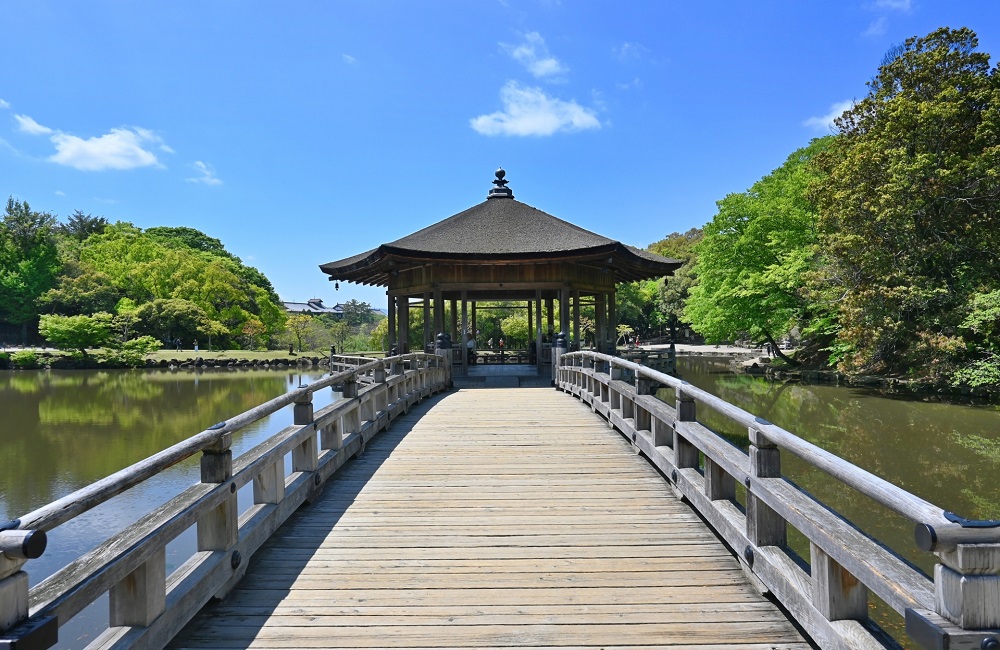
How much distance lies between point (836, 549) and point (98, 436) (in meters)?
17.6

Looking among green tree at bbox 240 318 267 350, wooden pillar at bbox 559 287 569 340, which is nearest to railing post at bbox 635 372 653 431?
wooden pillar at bbox 559 287 569 340

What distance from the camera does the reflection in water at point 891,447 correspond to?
26.0ft

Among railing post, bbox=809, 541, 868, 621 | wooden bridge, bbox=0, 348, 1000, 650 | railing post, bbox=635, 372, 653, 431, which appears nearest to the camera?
wooden bridge, bbox=0, 348, 1000, 650

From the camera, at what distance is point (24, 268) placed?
45469mm

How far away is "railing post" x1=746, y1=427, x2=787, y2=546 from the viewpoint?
3.07 m

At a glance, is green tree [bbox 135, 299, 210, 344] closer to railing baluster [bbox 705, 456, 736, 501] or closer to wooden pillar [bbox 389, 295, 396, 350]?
wooden pillar [bbox 389, 295, 396, 350]

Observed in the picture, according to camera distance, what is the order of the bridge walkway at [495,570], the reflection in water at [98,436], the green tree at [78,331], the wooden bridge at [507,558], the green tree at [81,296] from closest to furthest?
the wooden bridge at [507,558] → the bridge walkway at [495,570] → the reflection in water at [98,436] → the green tree at [78,331] → the green tree at [81,296]

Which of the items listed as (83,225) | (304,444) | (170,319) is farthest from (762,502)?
(83,225)

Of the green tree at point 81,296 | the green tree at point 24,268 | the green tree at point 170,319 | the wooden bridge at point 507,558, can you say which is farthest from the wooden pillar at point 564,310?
the green tree at point 24,268

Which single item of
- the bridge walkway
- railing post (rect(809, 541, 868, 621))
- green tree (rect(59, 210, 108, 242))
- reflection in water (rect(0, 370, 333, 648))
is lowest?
reflection in water (rect(0, 370, 333, 648))

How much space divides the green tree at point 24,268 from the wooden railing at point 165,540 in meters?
52.7

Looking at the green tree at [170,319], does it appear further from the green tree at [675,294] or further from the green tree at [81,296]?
the green tree at [675,294]

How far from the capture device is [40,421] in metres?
17.3

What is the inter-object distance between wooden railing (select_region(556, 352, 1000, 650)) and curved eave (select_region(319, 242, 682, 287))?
9480mm
